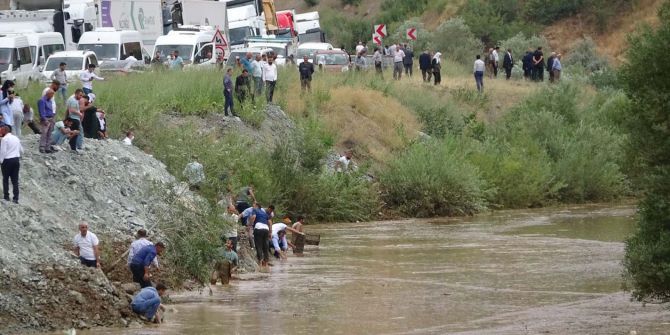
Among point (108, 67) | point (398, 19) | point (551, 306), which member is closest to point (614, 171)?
point (108, 67)

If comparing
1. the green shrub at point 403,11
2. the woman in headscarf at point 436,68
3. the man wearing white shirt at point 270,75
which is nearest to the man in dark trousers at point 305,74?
the man wearing white shirt at point 270,75

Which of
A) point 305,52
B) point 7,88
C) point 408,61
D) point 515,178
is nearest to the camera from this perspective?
point 7,88

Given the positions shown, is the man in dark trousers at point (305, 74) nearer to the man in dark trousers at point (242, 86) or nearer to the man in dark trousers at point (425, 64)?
the man in dark trousers at point (242, 86)

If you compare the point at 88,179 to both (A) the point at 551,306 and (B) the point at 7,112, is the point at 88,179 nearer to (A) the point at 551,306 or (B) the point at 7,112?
(B) the point at 7,112

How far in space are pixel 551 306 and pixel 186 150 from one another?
11.1 m

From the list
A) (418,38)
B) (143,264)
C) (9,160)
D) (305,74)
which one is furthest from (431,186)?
(418,38)

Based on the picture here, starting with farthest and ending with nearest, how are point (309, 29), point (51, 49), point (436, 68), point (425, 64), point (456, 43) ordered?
point (309, 29) → point (456, 43) → point (425, 64) → point (436, 68) → point (51, 49)

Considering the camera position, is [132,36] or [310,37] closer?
[132,36]

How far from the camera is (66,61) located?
1774 inches

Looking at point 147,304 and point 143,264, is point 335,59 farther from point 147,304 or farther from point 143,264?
point 147,304

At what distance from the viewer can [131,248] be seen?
76.9 feet

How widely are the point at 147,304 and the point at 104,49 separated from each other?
2811cm

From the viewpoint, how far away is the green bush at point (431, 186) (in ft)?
139

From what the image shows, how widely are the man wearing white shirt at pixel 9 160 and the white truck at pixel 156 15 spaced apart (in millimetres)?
30874
